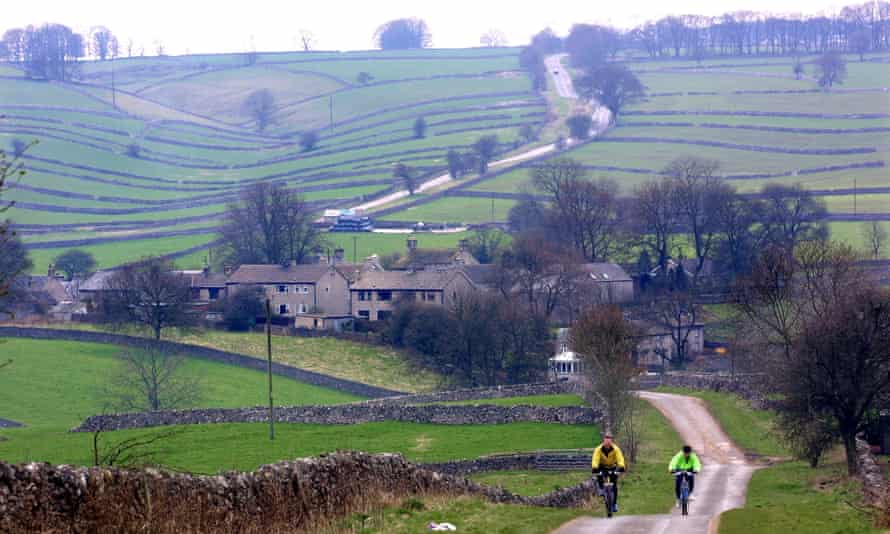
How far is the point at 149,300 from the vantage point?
304 ft

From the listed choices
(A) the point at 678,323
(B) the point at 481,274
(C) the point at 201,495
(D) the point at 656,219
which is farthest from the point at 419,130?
(C) the point at 201,495

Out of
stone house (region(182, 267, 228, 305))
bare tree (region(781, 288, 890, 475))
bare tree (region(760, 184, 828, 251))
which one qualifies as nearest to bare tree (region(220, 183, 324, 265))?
stone house (region(182, 267, 228, 305))

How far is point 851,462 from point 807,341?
3572mm

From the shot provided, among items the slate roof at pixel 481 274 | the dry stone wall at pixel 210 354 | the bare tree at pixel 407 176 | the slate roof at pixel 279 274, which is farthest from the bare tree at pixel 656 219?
the bare tree at pixel 407 176

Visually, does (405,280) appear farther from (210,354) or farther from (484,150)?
(484,150)

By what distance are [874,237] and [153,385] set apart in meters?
62.0

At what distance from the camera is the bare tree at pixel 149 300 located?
297 feet

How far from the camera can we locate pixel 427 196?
158 metres

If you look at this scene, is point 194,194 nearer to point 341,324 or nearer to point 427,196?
point 427,196

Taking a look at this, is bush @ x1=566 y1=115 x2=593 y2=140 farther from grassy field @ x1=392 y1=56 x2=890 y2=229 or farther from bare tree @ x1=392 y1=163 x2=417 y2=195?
bare tree @ x1=392 y1=163 x2=417 y2=195

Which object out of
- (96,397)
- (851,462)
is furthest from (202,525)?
(96,397)

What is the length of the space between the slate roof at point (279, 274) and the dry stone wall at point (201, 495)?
270 ft

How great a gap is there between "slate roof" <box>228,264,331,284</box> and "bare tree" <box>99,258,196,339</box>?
390 inches

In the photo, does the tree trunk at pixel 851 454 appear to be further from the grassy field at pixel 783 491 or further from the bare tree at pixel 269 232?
the bare tree at pixel 269 232
